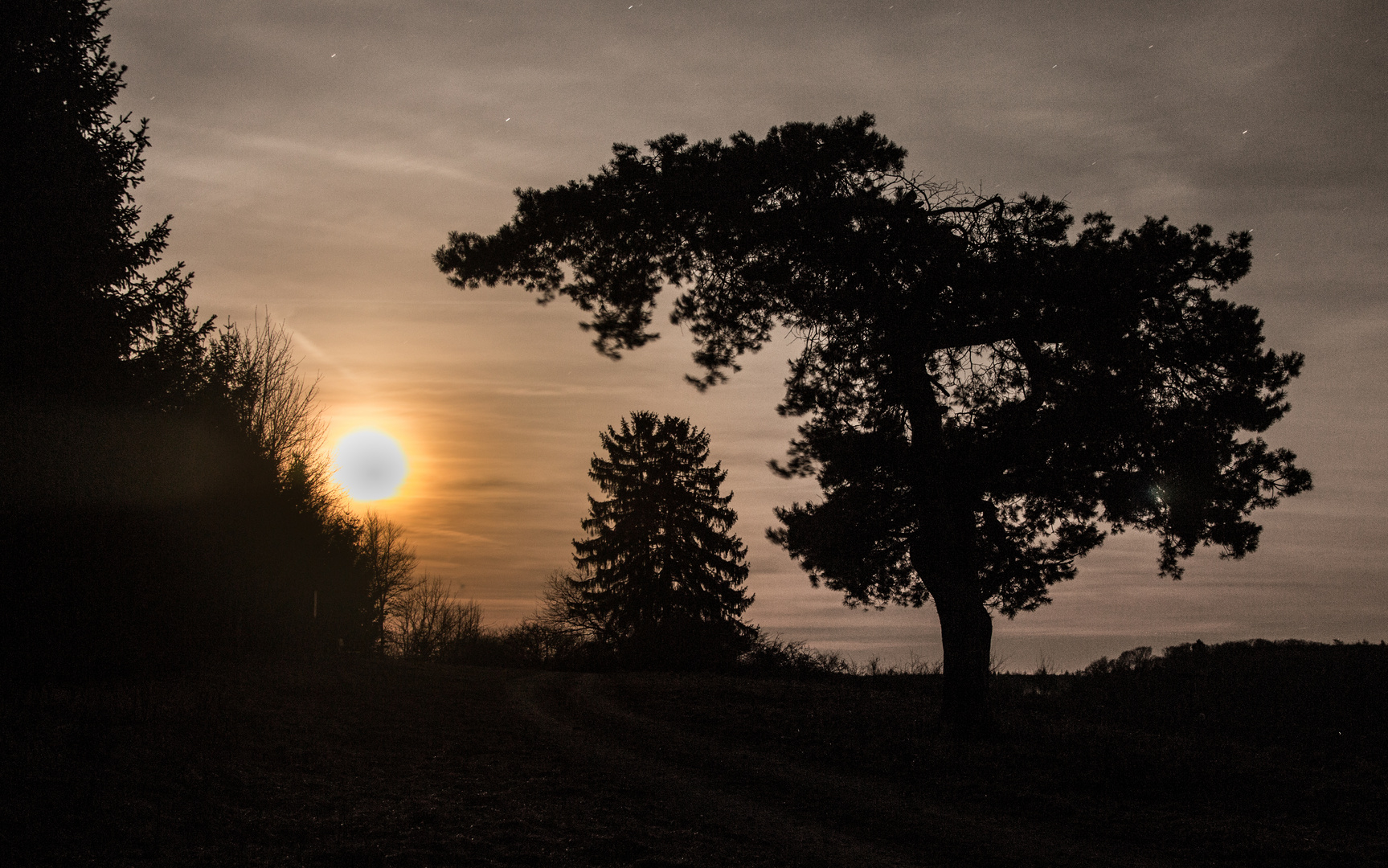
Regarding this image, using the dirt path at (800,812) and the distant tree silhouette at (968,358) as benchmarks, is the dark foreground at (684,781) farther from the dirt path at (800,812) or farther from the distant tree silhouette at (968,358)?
the distant tree silhouette at (968,358)

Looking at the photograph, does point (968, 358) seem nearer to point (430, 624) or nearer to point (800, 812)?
point (800, 812)

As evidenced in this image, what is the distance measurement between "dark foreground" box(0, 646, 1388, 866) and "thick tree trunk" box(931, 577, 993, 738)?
2.96ft

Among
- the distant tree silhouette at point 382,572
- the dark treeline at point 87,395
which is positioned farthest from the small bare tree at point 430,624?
the dark treeline at point 87,395

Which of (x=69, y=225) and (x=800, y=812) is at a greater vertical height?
(x=69, y=225)

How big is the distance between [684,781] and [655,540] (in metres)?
35.2

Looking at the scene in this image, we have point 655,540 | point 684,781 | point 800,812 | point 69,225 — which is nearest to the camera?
point 800,812

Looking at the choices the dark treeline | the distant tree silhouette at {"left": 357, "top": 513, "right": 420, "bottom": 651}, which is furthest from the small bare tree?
the dark treeline

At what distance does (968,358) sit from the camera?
16.9 m

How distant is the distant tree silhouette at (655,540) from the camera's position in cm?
4753

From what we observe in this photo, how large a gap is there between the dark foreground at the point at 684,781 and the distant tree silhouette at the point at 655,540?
26193 mm

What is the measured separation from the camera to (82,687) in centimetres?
1606

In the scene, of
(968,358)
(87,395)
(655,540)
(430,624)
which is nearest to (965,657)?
(968,358)

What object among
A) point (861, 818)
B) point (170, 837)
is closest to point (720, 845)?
point (861, 818)

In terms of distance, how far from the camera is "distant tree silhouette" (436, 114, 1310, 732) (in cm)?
1591
